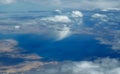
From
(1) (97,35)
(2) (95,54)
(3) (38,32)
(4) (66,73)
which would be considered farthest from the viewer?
(3) (38,32)

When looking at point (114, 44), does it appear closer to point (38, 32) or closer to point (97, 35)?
point (97, 35)

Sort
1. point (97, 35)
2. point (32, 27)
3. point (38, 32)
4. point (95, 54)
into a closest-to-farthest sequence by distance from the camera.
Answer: point (95, 54)
point (97, 35)
point (38, 32)
point (32, 27)

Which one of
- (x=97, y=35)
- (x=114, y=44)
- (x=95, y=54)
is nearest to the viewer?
(x=95, y=54)

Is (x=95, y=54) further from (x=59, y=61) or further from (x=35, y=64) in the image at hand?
(x=35, y=64)

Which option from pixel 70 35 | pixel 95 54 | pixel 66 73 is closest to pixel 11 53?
pixel 95 54

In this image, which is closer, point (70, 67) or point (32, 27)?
point (70, 67)

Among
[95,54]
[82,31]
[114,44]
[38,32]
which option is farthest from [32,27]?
[95,54]
